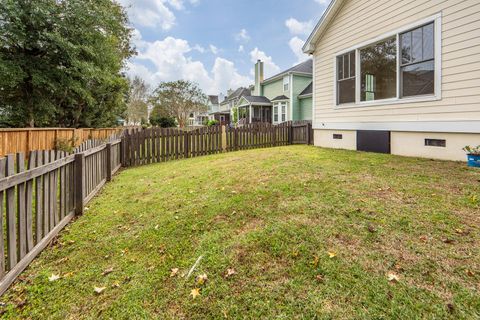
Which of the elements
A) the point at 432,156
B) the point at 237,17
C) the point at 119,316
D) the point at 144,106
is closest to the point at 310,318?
the point at 119,316

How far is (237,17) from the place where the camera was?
734 inches

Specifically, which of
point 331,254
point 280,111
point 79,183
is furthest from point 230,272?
point 280,111

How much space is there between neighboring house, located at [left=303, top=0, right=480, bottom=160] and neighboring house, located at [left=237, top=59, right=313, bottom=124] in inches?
519

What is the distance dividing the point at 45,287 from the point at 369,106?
28.8 feet

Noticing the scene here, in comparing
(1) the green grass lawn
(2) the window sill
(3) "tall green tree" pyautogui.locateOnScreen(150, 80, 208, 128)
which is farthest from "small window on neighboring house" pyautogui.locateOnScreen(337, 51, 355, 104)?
(3) "tall green tree" pyautogui.locateOnScreen(150, 80, 208, 128)

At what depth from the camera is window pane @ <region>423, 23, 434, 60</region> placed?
6348mm

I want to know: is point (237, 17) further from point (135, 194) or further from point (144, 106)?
point (144, 106)

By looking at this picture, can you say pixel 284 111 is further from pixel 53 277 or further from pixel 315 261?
pixel 53 277

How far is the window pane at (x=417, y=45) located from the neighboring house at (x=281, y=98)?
15.6 meters

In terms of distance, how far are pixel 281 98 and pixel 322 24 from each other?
1530cm

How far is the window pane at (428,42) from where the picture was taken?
20.8 feet

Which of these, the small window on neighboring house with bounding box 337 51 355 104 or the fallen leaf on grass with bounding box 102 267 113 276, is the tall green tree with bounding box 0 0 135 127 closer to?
the small window on neighboring house with bounding box 337 51 355 104

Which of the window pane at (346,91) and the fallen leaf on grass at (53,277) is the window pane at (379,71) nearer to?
the window pane at (346,91)

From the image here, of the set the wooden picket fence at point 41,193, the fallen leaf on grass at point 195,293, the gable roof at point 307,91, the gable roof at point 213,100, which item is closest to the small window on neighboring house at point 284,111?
the gable roof at point 307,91
